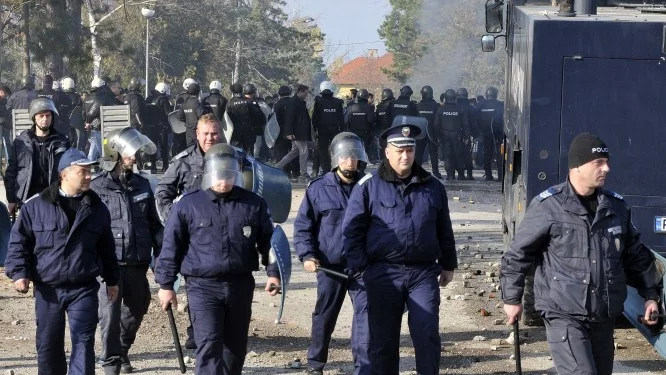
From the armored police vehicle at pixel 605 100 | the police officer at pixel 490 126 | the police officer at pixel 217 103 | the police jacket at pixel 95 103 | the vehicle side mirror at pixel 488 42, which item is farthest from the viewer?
the police officer at pixel 490 126

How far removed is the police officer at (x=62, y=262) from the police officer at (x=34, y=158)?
3291mm

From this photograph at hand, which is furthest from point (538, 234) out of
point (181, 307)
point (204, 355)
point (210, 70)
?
point (210, 70)

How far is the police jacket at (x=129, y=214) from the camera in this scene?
29.8 feet

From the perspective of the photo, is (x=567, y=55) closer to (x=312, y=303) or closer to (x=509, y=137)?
(x=509, y=137)

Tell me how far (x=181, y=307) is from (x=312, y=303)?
1265 millimetres

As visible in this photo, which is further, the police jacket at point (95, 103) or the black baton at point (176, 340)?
the police jacket at point (95, 103)

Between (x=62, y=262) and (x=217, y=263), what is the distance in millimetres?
948

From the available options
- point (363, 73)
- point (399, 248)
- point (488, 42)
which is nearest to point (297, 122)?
point (488, 42)

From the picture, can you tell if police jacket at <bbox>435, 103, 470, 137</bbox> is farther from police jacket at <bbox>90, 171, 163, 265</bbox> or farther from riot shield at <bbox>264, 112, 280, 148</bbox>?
police jacket at <bbox>90, 171, 163, 265</bbox>

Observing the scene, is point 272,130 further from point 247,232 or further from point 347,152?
point 247,232

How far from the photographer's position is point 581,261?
6.77 metres

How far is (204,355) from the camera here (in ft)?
25.3

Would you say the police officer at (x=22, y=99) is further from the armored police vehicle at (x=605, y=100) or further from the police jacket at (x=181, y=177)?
the armored police vehicle at (x=605, y=100)

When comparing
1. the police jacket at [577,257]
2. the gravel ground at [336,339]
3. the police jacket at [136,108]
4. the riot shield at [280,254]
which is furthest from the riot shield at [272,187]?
the police jacket at [136,108]
